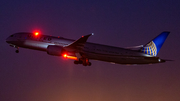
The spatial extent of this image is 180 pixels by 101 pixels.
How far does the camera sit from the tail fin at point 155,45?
44878mm

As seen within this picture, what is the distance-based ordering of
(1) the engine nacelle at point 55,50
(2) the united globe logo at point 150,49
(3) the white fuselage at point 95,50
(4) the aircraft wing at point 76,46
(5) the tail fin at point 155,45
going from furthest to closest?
1. (5) the tail fin at point 155,45
2. (2) the united globe logo at point 150,49
3. (4) the aircraft wing at point 76,46
4. (3) the white fuselage at point 95,50
5. (1) the engine nacelle at point 55,50

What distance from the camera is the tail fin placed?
44878 mm

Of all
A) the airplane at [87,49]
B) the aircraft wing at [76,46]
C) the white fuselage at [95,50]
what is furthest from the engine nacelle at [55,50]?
the white fuselage at [95,50]

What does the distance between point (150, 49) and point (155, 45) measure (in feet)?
6.23

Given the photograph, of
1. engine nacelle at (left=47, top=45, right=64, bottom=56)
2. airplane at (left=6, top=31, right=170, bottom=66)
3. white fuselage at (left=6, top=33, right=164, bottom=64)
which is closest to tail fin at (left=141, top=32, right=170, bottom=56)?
airplane at (left=6, top=31, right=170, bottom=66)

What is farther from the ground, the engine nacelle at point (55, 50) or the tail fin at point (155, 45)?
the tail fin at point (155, 45)

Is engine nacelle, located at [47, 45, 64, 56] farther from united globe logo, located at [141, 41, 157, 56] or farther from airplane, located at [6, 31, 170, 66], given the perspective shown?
united globe logo, located at [141, 41, 157, 56]

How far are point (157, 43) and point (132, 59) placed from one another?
7747 mm

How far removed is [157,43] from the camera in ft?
153

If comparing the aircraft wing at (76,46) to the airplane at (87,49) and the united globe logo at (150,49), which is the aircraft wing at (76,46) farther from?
the united globe logo at (150,49)

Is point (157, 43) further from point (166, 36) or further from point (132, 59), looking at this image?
point (132, 59)

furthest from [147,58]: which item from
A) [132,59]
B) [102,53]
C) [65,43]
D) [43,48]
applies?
[43,48]

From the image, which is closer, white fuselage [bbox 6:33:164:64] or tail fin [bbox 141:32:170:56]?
white fuselage [bbox 6:33:164:64]

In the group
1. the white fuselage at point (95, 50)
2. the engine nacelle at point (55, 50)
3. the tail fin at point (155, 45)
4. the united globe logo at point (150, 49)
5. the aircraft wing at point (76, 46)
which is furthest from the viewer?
the tail fin at point (155, 45)
